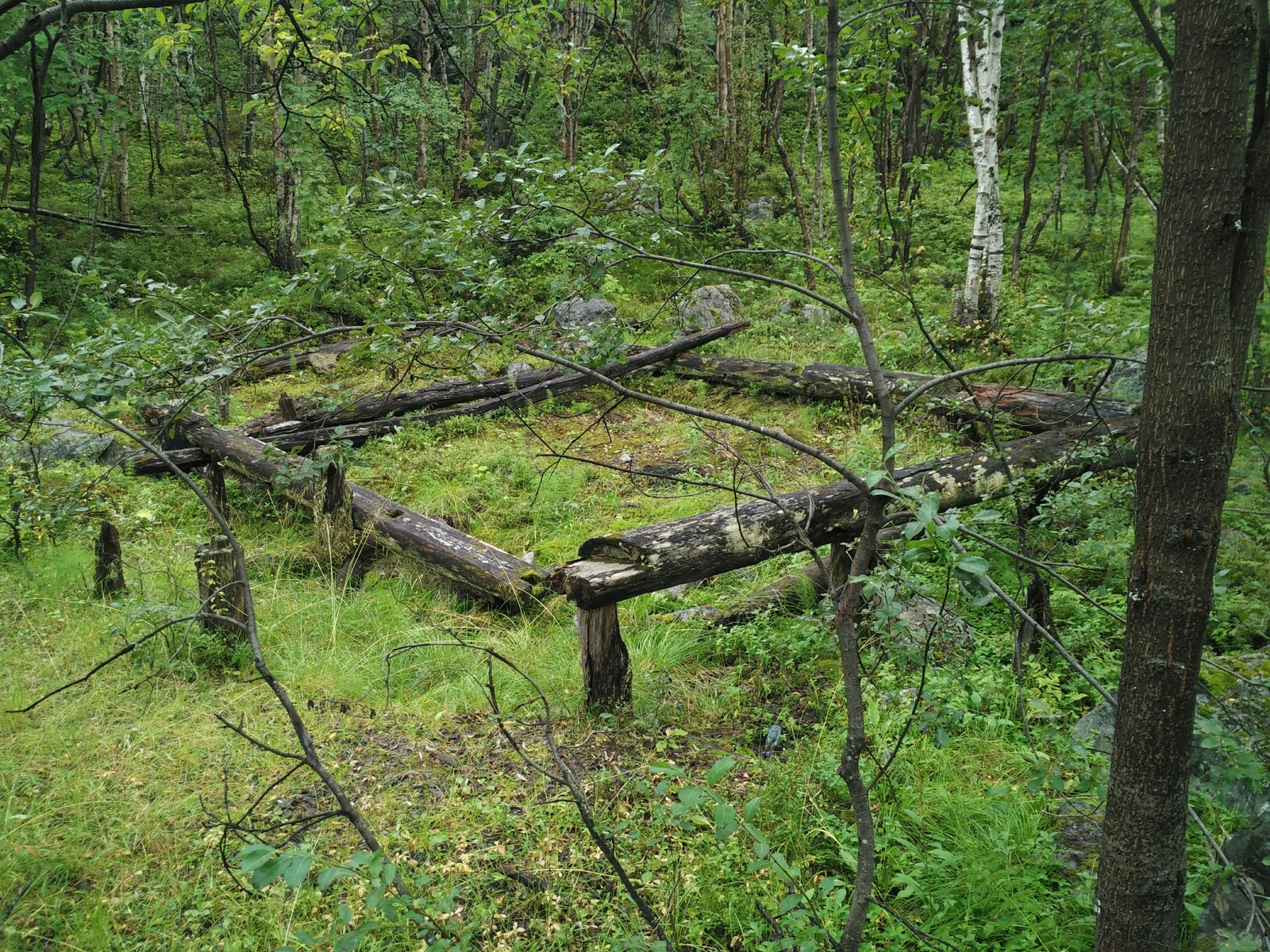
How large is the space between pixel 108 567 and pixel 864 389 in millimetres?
7772

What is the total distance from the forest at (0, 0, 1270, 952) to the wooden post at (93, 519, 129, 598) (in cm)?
3

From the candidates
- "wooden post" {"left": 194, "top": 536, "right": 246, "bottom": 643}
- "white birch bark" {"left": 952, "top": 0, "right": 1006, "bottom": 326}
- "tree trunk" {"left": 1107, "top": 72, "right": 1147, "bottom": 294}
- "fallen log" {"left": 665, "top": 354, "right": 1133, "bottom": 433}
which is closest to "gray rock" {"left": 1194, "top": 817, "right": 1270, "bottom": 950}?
"fallen log" {"left": 665, "top": 354, "right": 1133, "bottom": 433}

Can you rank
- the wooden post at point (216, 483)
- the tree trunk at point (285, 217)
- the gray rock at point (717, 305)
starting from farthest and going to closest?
1. the tree trunk at point (285, 217)
2. the gray rock at point (717, 305)
3. the wooden post at point (216, 483)

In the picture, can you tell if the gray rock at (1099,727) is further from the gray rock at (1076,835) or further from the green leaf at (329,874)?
the green leaf at (329,874)

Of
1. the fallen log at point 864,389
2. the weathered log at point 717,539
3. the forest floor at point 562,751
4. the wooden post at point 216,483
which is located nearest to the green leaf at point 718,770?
the forest floor at point 562,751

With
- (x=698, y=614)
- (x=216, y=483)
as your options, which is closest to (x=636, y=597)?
(x=698, y=614)

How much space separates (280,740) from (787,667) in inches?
115

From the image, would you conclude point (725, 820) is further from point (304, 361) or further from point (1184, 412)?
point (304, 361)

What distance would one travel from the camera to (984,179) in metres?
10.1

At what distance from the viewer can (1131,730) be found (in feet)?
5.65

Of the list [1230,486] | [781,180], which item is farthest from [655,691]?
[781,180]

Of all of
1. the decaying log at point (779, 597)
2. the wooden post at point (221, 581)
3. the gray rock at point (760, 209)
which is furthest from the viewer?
the gray rock at point (760, 209)

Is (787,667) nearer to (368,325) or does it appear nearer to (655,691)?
(655,691)

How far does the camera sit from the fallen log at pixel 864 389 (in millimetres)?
7227
